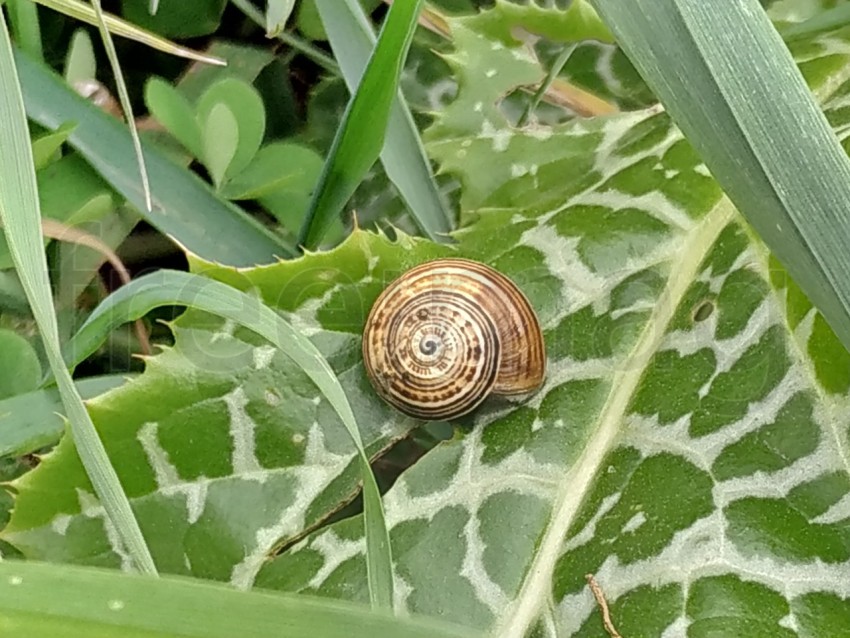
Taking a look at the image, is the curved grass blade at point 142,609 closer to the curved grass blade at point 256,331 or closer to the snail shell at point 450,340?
the curved grass blade at point 256,331

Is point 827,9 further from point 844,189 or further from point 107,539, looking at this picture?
point 107,539

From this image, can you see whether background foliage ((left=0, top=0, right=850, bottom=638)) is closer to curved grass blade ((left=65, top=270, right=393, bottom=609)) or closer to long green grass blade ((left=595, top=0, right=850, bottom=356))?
curved grass blade ((left=65, top=270, right=393, bottom=609))

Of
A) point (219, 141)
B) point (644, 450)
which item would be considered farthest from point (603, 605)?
point (219, 141)

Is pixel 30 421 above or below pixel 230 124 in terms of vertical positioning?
below

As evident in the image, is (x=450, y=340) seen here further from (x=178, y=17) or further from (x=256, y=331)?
(x=178, y=17)

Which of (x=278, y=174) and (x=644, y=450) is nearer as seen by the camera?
(x=644, y=450)

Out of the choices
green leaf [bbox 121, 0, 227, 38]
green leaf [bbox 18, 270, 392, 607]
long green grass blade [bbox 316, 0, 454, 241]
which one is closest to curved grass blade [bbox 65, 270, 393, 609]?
green leaf [bbox 18, 270, 392, 607]

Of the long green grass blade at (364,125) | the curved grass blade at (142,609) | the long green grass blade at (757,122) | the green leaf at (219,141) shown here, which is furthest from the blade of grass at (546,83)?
Answer: the curved grass blade at (142,609)

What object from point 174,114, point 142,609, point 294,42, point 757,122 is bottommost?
point 142,609
